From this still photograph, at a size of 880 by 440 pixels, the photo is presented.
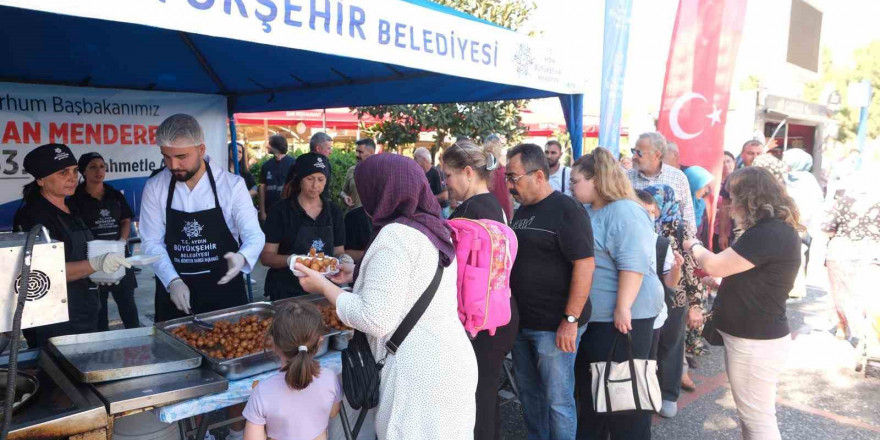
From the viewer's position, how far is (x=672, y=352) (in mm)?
3596

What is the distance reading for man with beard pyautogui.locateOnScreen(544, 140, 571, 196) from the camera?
555cm

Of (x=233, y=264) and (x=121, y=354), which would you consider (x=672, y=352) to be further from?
(x=121, y=354)

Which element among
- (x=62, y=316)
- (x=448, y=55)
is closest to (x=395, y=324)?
(x=62, y=316)

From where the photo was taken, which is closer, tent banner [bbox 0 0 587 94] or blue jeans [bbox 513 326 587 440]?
tent banner [bbox 0 0 587 94]

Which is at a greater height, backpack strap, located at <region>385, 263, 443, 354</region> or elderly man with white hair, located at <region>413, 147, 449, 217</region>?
elderly man with white hair, located at <region>413, 147, 449, 217</region>

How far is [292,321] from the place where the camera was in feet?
6.17

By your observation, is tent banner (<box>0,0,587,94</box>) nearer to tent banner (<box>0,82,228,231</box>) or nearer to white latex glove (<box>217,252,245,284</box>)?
white latex glove (<box>217,252,245,284</box>)

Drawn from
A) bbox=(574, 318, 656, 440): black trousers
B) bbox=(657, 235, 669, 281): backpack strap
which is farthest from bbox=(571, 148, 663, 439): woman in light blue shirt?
bbox=(657, 235, 669, 281): backpack strap

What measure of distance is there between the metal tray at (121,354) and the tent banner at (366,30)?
3.99 feet

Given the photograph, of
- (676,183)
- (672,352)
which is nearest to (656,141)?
(676,183)

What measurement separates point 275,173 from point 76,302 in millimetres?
4355

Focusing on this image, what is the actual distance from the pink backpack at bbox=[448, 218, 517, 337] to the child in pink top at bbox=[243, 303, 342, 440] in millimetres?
550

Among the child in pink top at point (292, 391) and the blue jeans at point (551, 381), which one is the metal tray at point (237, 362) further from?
the blue jeans at point (551, 381)

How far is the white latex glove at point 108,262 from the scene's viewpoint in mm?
2148
